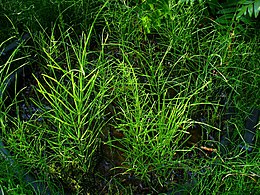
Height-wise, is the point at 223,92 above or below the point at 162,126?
below

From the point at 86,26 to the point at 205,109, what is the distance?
79cm

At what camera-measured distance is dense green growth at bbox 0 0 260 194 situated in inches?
64.1

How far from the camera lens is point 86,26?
2.34m

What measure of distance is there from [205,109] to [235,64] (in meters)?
0.30

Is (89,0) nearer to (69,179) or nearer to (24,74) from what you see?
(24,74)

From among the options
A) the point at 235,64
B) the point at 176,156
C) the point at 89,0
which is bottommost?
the point at 176,156

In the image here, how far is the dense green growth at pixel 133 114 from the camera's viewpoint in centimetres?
163

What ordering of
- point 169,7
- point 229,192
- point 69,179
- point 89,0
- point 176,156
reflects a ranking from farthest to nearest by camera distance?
1. point 89,0
2. point 169,7
3. point 176,156
4. point 69,179
5. point 229,192

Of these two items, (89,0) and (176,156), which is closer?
(176,156)

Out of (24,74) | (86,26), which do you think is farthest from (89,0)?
(24,74)

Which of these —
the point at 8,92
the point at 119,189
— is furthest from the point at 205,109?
the point at 8,92

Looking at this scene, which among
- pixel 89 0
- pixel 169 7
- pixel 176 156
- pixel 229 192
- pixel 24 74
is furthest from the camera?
pixel 89 0

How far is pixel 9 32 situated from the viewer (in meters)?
Answer: 2.46

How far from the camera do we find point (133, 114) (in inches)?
73.1
